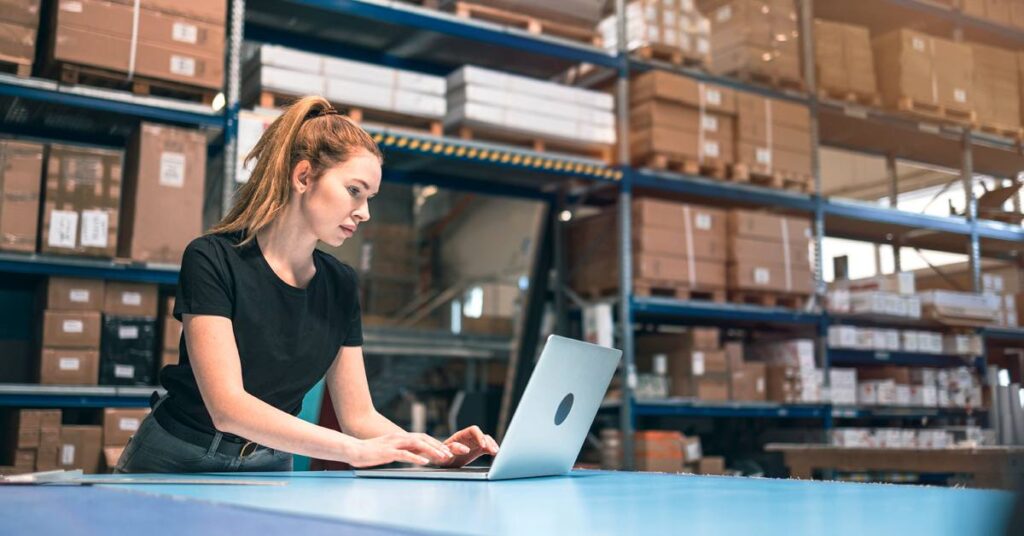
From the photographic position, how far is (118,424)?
5.20 meters

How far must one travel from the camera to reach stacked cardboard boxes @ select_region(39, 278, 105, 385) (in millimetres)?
5148

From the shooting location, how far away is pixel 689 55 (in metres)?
8.02

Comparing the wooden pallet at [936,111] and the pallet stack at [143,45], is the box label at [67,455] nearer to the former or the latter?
the pallet stack at [143,45]

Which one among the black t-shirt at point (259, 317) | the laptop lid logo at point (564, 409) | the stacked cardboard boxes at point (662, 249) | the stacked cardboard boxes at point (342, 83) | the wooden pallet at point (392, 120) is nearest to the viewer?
the laptop lid logo at point (564, 409)

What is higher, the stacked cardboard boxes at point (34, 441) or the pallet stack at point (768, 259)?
the pallet stack at point (768, 259)

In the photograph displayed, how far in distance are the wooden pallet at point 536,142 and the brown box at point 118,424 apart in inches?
118

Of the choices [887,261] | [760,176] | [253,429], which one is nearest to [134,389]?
[253,429]

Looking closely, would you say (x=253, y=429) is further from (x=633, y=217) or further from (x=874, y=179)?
(x=874, y=179)

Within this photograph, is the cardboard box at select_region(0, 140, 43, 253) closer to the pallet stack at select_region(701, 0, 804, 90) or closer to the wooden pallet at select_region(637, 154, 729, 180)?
the wooden pallet at select_region(637, 154, 729, 180)

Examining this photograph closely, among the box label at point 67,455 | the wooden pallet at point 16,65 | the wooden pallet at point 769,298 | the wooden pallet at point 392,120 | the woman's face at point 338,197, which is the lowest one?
the box label at point 67,455

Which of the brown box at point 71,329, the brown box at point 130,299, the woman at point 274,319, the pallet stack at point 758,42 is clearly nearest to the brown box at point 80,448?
the brown box at point 71,329

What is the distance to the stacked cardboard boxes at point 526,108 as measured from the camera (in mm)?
6902

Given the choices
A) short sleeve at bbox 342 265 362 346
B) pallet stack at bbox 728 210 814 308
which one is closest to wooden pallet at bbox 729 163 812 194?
pallet stack at bbox 728 210 814 308

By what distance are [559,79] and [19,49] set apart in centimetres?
447
